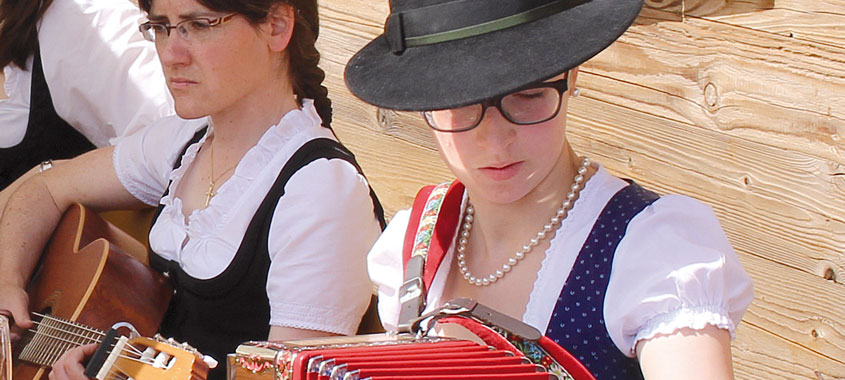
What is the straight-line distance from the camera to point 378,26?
3.14m

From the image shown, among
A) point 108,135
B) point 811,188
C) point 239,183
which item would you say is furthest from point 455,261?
point 108,135

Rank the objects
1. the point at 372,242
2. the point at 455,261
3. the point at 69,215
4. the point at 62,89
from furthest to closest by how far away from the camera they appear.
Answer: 1. the point at 62,89
2. the point at 69,215
3. the point at 372,242
4. the point at 455,261

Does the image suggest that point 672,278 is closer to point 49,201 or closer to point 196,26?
point 196,26

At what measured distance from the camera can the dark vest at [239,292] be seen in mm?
1964

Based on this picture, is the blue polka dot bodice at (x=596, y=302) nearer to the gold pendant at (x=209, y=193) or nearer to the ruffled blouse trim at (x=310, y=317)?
the ruffled blouse trim at (x=310, y=317)

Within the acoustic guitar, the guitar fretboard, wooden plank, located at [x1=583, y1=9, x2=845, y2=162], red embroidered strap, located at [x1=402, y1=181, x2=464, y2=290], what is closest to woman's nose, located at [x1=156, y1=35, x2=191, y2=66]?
the acoustic guitar

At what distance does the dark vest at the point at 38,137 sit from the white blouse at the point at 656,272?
1.70 m

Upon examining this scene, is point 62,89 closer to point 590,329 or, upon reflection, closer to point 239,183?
point 239,183

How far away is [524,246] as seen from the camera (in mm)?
1512

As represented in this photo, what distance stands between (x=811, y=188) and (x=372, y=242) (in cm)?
86

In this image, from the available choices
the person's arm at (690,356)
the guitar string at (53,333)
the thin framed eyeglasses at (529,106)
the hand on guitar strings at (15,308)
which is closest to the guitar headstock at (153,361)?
the guitar string at (53,333)

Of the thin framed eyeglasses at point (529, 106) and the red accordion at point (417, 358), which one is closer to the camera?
the red accordion at point (417, 358)

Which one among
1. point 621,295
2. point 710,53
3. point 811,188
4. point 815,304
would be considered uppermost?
point 621,295

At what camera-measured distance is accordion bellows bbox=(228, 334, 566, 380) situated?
47.9 inches
